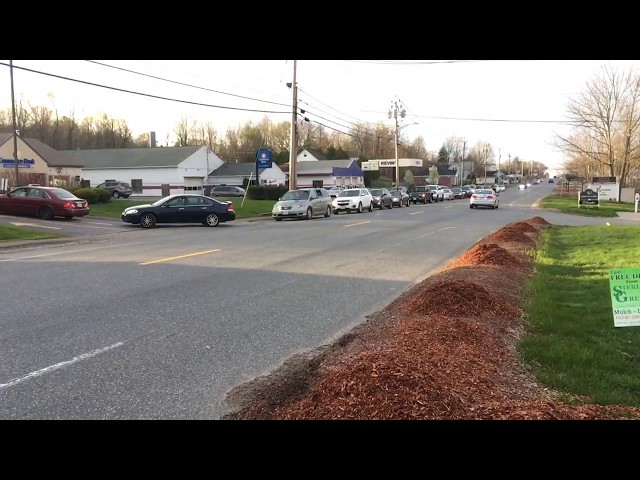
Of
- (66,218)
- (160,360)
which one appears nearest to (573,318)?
(160,360)

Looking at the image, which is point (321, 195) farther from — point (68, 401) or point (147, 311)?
point (68, 401)

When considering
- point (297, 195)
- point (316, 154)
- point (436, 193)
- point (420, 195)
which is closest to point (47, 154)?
point (297, 195)

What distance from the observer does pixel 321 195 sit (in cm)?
3042

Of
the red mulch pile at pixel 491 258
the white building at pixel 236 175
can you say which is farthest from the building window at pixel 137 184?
the red mulch pile at pixel 491 258

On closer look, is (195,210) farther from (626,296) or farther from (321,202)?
(626,296)

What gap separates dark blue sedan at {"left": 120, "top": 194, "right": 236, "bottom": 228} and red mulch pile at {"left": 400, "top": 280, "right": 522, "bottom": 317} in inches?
704

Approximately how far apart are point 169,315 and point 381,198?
34.3 meters

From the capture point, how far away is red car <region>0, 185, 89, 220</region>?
23047 mm

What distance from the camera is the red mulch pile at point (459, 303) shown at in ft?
20.4

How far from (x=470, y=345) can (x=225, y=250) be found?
10.1 m


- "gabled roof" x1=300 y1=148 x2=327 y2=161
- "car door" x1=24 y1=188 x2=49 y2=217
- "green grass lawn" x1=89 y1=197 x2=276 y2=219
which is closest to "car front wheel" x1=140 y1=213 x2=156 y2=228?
"car door" x1=24 y1=188 x2=49 y2=217

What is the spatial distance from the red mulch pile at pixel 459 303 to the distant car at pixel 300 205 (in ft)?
69.9

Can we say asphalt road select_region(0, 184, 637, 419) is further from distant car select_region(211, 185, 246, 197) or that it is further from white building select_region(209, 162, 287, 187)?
white building select_region(209, 162, 287, 187)

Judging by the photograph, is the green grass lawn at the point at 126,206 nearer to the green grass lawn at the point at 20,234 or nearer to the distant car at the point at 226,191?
the green grass lawn at the point at 20,234
